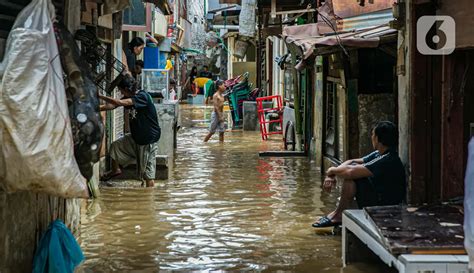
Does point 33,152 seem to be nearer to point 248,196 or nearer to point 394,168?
point 394,168

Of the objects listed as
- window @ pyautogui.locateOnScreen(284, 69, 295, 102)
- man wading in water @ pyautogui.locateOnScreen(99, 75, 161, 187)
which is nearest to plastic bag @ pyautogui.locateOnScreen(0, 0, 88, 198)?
man wading in water @ pyautogui.locateOnScreen(99, 75, 161, 187)

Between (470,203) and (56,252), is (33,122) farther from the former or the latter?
(470,203)

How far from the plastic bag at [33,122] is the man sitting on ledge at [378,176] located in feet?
12.0

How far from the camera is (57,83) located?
5.06 meters

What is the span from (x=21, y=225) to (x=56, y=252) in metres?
0.44

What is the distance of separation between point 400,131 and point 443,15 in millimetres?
1344

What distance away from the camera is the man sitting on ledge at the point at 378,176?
25.1 feet

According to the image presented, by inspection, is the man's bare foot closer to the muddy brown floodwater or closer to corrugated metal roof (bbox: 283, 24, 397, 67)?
the muddy brown floodwater

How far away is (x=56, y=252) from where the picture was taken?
6.05 meters

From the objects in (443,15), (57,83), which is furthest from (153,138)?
(57,83)

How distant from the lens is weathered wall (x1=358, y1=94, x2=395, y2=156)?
421 inches

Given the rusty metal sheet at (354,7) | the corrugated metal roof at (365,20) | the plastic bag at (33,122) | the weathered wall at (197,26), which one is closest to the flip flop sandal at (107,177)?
the corrugated metal roof at (365,20)

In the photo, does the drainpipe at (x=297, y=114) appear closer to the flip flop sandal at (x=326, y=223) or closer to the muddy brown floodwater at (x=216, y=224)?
the muddy brown floodwater at (x=216, y=224)

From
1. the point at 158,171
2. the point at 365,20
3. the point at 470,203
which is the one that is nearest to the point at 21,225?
the point at 470,203
